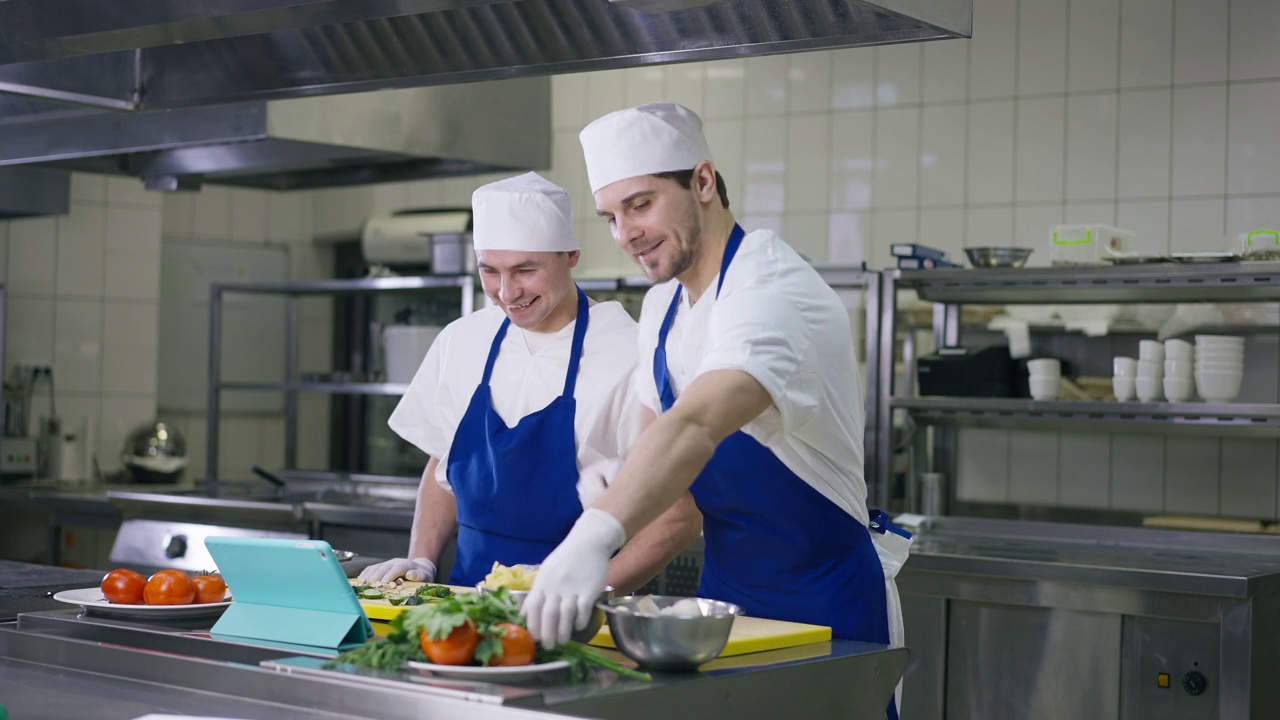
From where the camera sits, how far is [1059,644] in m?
3.39

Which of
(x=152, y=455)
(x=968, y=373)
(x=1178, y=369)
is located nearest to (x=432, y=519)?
(x=968, y=373)

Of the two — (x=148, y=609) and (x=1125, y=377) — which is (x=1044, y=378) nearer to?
(x=1125, y=377)

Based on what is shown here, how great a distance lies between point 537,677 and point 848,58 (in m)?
4.51

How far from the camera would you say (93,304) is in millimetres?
5750

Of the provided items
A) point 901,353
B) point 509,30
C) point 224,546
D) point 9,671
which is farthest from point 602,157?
point 901,353

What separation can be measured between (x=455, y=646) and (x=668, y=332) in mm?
811

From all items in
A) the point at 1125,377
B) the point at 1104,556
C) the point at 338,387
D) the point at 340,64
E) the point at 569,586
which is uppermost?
the point at 340,64

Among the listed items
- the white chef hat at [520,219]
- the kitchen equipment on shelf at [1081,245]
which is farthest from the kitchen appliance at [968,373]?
the white chef hat at [520,219]

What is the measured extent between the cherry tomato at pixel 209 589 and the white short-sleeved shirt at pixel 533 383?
640 millimetres

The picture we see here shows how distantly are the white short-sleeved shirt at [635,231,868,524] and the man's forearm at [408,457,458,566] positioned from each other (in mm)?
733

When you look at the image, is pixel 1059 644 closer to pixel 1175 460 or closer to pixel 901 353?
pixel 1175 460

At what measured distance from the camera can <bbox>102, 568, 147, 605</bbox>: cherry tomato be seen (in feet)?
6.67

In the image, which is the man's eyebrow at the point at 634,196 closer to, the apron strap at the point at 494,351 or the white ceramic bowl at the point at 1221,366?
the apron strap at the point at 494,351

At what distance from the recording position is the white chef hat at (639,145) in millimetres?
2078
